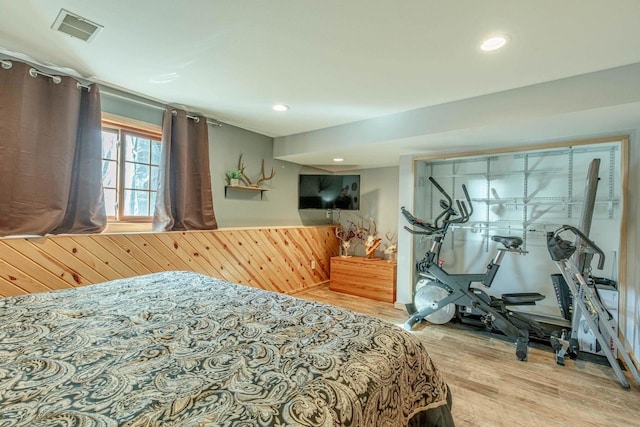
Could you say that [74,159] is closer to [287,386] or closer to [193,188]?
[193,188]

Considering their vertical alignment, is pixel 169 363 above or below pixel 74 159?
below

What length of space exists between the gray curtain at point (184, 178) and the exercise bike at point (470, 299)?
243 cm

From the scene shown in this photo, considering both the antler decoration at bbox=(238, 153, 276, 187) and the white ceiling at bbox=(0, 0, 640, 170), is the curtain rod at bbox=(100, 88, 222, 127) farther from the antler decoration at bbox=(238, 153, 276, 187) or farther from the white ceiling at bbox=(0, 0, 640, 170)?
the antler decoration at bbox=(238, 153, 276, 187)

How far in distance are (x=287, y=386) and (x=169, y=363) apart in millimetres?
419

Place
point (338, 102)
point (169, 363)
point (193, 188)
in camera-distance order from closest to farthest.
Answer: point (169, 363) < point (338, 102) < point (193, 188)

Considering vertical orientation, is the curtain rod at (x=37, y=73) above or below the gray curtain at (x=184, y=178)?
above

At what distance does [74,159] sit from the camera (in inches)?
96.5

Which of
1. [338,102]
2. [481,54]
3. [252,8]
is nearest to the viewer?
[252,8]

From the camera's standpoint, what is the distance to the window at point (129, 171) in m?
2.82

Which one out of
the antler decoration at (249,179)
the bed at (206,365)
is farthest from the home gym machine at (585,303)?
the antler decoration at (249,179)

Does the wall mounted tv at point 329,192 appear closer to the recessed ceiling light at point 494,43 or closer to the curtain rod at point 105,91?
the curtain rod at point 105,91

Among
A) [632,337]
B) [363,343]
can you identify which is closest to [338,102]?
[363,343]

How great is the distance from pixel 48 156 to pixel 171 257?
1280 mm

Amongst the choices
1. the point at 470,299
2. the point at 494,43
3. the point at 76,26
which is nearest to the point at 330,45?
the point at 494,43
